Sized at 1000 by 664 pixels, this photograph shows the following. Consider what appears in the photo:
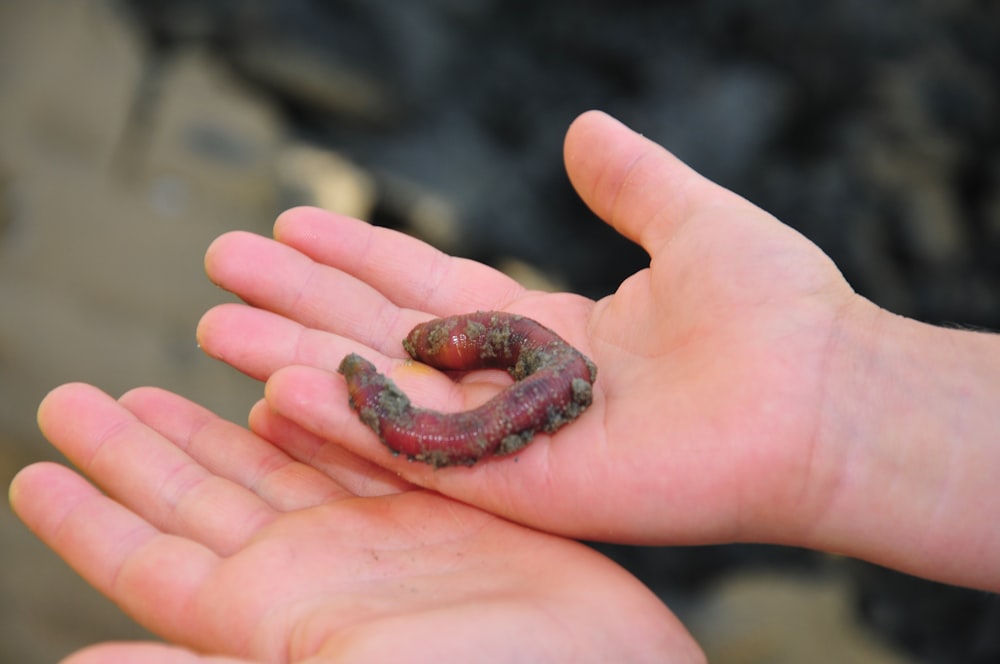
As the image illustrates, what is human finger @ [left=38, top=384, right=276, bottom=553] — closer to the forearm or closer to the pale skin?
the pale skin

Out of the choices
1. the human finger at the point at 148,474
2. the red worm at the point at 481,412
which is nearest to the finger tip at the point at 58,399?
the human finger at the point at 148,474

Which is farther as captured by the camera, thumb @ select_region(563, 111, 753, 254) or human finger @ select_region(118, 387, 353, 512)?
thumb @ select_region(563, 111, 753, 254)

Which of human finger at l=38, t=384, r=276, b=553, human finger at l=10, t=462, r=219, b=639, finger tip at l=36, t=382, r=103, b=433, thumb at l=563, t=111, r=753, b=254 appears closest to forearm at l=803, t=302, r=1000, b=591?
thumb at l=563, t=111, r=753, b=254

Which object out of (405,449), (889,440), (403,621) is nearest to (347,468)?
(405,449)

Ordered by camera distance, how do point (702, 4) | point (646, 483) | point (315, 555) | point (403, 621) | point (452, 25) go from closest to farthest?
1. point (403, 621)
2. point (315, 555)
3. point (646, 483)
4. point (702, 4)
5. point (452, 25)

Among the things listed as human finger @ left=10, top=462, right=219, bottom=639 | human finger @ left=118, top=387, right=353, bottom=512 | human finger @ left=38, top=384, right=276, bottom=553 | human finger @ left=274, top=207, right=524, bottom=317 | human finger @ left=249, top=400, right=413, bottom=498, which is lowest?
human finger @ left=10, top=462, right=219, bottom=639

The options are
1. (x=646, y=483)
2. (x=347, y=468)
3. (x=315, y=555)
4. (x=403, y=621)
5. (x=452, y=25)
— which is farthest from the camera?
(x=452, y=25)

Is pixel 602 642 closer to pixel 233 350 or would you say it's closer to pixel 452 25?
pixel 233 350

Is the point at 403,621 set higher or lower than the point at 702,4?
lower

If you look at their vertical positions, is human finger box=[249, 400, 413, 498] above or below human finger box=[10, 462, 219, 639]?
above
